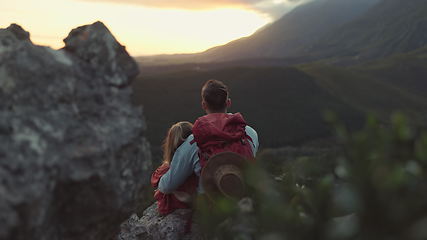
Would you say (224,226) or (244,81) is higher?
(224,226)

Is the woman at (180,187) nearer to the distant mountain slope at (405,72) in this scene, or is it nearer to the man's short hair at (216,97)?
the man's short hair at (216,97)

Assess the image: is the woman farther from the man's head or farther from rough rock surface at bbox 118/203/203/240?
the man's head

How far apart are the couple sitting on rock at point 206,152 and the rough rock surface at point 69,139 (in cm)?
102

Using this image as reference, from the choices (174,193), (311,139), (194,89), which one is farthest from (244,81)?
(174,193)

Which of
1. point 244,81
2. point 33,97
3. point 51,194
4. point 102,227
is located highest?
point 33,97

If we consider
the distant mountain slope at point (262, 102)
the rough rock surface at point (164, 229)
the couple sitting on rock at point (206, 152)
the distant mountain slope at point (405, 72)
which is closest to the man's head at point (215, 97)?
the couple sitting on rock at point (206, 152)

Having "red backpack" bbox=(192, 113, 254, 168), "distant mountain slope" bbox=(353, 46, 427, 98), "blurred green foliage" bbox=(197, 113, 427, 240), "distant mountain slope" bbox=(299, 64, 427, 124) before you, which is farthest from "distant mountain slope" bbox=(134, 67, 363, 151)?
"blurred green foliage" bbox=(197, 113, 427, 240)

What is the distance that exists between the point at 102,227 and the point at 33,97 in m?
1.33

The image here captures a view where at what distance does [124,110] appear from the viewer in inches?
163

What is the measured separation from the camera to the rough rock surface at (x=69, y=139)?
3143 mm

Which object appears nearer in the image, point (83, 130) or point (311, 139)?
point (83, 130)

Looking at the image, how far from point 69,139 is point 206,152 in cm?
252

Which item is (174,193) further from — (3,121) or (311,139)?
(311,139)

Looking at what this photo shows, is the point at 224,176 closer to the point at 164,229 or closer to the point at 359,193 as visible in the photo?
the point at 164,229
